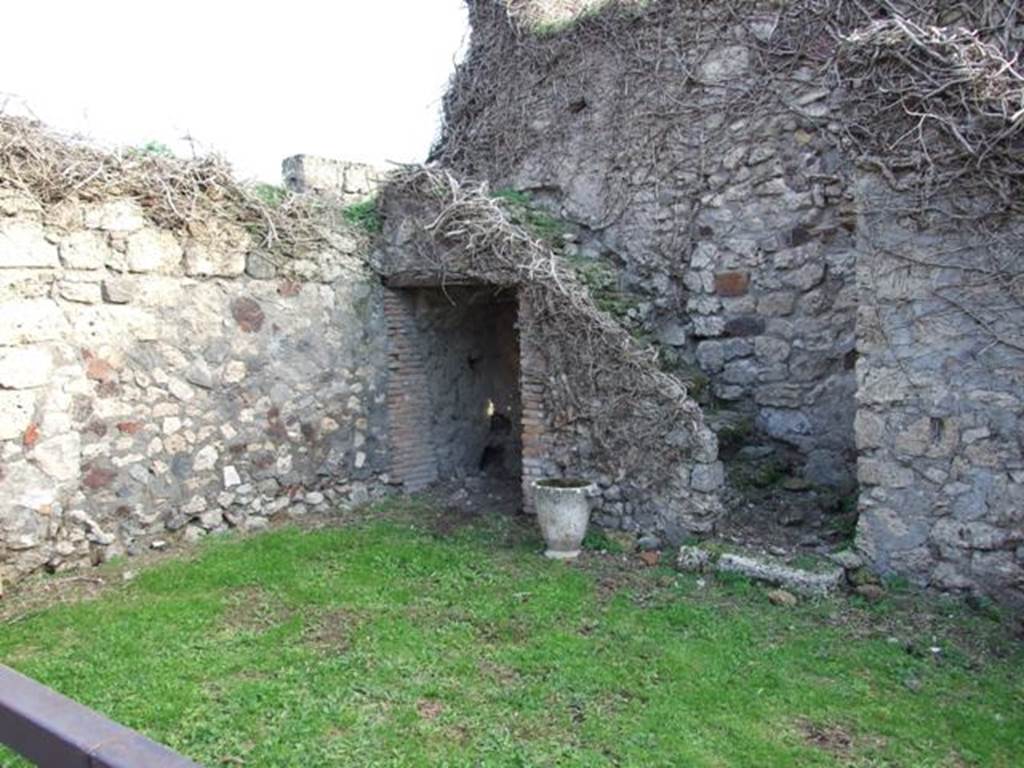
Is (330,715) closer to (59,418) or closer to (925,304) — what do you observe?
(59,418)

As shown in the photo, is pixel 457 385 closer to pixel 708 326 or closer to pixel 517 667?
pixel 708 326

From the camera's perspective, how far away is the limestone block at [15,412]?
17.8ft

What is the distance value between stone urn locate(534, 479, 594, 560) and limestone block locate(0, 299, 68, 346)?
11.4 feet

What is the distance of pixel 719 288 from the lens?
7.14m

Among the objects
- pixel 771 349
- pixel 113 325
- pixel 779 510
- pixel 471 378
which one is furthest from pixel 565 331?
pixel 113 325

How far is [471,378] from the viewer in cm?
866

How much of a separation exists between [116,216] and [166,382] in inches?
49.3

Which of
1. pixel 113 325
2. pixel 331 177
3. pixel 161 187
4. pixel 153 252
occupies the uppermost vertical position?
pixel 331 177

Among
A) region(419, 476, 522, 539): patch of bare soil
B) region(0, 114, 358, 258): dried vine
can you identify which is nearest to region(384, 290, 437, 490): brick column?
region(419, 476, 522, 539): patch of bare soil

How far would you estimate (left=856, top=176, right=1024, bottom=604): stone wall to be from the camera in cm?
478

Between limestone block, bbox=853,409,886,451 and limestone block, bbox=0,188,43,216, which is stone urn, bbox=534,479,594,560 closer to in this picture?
limestone block, bbox=853,409,886,451

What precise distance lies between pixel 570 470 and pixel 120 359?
346 centimetres

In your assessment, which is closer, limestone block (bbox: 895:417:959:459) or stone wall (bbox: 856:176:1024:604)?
stone wall (bbox: 856:176:1024:604)

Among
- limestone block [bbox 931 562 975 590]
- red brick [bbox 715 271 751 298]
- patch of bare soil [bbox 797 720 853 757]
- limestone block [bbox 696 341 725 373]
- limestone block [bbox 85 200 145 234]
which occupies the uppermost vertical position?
limestone block [bbox 85 200 145 234]
